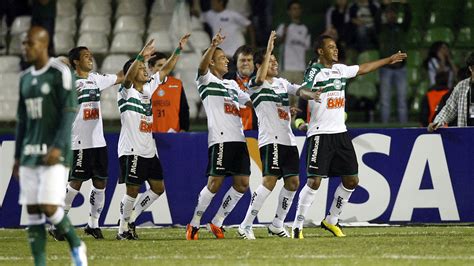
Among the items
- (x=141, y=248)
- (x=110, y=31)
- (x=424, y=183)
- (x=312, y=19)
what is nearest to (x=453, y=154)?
(x=424, y=183)

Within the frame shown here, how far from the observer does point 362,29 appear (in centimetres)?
1992

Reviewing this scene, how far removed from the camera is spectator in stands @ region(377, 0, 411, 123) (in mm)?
18812

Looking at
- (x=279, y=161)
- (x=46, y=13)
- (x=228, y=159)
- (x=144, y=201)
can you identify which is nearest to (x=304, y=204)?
(x=279, y=161)

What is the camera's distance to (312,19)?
20.5 meters

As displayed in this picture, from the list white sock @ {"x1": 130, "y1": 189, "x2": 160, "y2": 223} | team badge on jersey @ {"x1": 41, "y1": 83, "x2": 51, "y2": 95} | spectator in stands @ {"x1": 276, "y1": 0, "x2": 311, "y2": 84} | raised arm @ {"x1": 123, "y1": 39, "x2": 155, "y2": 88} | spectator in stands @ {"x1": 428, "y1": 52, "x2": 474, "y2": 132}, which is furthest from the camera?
spectator in stands @ {"x1": 276, "y1": 0, "x2": 311, "y2": 84}

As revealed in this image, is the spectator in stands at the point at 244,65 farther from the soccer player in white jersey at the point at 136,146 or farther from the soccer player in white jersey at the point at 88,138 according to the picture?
the soccer player in white jersey at the point at 88,138

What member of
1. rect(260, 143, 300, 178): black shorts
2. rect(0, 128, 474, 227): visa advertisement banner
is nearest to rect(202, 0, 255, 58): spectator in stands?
rect(0, 128, 474, 227): visa advertisement banner

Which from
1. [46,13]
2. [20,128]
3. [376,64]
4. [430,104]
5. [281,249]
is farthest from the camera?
[46,13]

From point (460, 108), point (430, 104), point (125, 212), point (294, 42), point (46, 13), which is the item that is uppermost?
point (46, 13)

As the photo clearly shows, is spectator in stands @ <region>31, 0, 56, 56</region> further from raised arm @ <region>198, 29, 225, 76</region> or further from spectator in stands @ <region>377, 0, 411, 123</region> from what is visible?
raised arm @ <region>198, 29, 225, 76</region>

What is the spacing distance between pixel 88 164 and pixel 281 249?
3.38 metres

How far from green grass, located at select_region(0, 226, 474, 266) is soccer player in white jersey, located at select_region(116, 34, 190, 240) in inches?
16.5

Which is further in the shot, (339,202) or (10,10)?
(10,10)

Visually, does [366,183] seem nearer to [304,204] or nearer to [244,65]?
[304,204]
